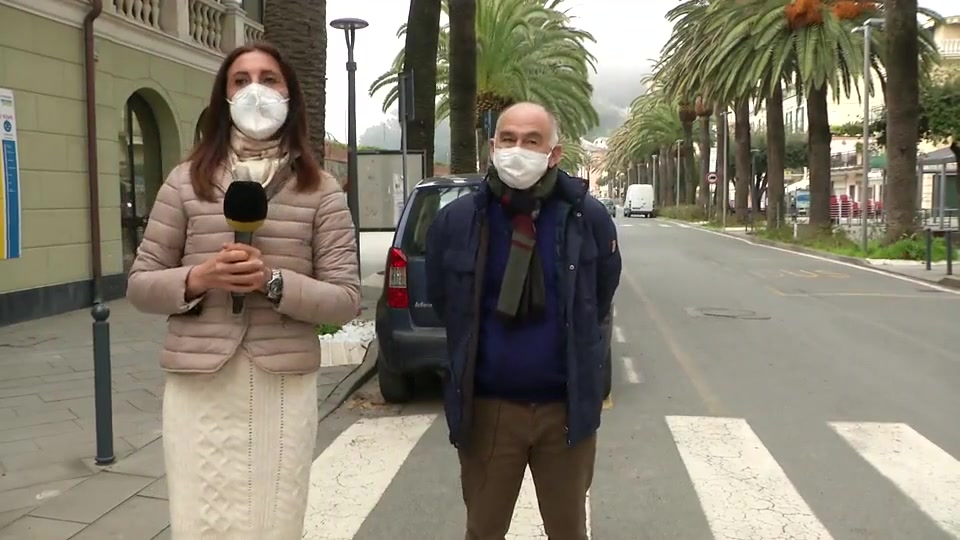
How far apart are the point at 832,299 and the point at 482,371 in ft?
44.3

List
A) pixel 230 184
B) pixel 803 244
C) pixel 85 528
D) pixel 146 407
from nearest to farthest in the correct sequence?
1. pixel 230 184
2. pixel 85 528
3. pixel 146 407
4. pixel 803 244

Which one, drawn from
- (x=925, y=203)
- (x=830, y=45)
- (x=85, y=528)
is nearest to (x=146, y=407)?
(x=85, y=528)

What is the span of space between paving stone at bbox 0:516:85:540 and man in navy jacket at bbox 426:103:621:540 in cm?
251

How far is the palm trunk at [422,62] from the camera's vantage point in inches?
683

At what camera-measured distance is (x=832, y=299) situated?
15195 millimetres

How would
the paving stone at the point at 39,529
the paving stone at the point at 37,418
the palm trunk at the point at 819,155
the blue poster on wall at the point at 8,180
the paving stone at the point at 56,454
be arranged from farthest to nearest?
the palm trunk at the point at 819,155
the blue poster on wall at the point at 8,180
the paving stone at the point at 37,418
the paving stone at the point at 56,454
the paving stone at the point at 39,529

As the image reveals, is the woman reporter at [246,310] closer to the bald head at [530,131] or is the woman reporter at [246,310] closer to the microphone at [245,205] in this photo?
the microphone at [245,205]

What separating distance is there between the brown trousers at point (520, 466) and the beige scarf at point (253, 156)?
997 millimetres

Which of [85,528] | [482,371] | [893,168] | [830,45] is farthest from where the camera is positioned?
[830,45]

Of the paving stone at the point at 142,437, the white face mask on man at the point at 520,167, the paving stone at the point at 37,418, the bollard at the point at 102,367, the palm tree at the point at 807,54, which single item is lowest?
the paving stone at the point at 142,437

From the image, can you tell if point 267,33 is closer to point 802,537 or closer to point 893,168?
point 802,537

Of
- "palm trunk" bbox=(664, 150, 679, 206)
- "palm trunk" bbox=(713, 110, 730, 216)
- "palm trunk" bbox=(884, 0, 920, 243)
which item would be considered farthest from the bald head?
"palm trunk" bbox=(664, 150, 679, 206)

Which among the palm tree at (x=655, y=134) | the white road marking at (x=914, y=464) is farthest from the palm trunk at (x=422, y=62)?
the palm tree at (x=655, y=134)

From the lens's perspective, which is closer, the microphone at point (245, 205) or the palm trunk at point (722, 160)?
the microphone at point (245, 205)
